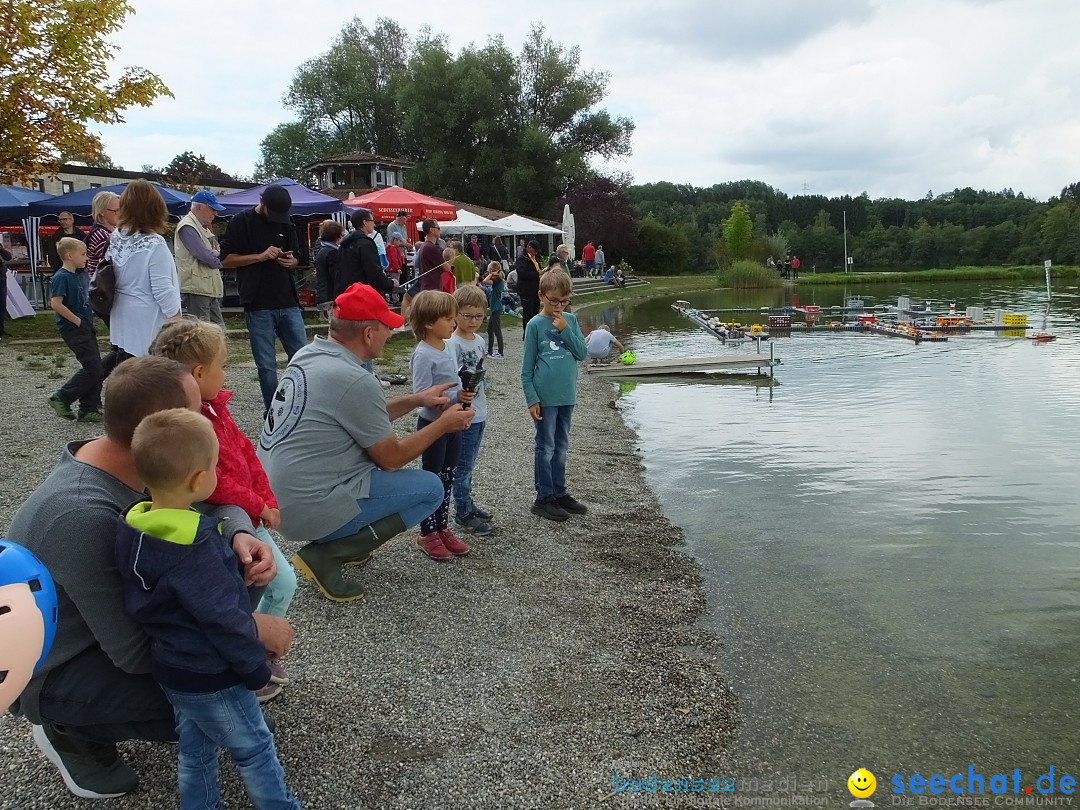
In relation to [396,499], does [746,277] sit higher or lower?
higher

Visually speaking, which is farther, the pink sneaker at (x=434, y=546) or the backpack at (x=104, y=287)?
the backpack at (x=104, y=287)

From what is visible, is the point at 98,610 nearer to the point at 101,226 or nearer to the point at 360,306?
the point at 360,306

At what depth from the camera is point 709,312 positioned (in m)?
30.6

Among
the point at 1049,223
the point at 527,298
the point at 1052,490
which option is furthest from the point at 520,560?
the point at 1049,223

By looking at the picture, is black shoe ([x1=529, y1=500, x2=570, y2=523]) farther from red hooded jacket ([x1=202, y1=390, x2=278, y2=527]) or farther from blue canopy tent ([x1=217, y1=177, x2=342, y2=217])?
blue canopy tent ([x1=217, y1=177, x2=342, y2=217])

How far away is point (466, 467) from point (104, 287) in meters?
3.13

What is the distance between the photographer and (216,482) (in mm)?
2586

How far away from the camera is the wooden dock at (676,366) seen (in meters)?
14.9

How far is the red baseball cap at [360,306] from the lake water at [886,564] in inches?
93.7

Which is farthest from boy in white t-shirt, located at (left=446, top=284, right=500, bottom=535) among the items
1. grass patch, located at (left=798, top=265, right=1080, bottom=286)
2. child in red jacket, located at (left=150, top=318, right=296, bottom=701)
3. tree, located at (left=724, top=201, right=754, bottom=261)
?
tree, located at (left=724, top=201, right=754, bottom=261)

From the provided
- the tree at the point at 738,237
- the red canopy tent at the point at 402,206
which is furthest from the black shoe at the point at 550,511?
the tree at the point at 738,237

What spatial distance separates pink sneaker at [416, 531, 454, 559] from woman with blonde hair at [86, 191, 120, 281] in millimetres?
4228

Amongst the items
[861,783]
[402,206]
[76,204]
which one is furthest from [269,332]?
[402,206]

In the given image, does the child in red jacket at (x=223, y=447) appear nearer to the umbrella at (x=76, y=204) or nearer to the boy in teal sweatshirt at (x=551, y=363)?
the boy in teal sweatshirt at (x=551, y=363)
